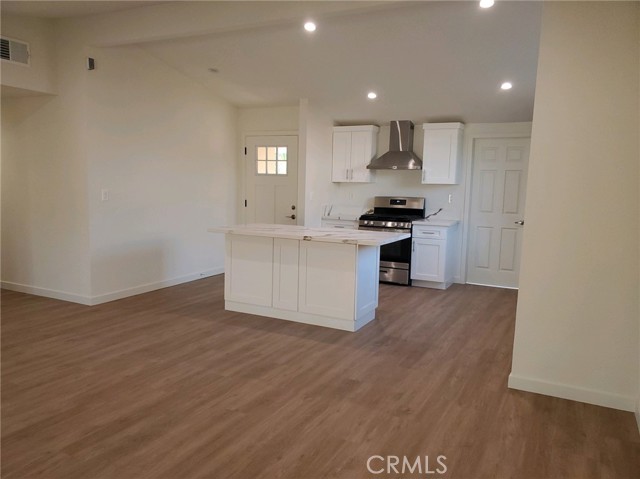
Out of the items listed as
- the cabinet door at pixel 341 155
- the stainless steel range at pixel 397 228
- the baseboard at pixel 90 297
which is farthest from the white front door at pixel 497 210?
the baseboard at pixel 90 297

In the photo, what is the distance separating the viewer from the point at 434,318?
181 inches

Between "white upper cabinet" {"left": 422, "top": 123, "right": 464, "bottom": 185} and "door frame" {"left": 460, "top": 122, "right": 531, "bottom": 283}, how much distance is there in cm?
14

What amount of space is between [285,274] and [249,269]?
0.42 meters

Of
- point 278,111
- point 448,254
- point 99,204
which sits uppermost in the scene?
point 278,111

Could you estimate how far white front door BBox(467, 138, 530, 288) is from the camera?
19.5ft

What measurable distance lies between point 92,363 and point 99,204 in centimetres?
206

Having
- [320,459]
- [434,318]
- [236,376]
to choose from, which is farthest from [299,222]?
[320,459]

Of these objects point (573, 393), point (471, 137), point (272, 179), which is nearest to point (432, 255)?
point (471, 137)

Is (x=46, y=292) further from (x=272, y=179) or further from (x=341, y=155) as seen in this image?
(x=341, y=155)

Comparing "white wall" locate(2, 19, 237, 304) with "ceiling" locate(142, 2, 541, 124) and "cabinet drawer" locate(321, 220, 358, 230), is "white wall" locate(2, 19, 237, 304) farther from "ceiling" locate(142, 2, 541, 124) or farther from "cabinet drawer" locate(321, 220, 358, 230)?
"cabinet drawer" locate(321, 220, 358, 230)

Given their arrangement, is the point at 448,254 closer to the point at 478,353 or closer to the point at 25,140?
the point at 478,353

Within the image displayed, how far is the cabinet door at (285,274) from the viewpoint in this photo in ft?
13.9

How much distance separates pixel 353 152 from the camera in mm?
6566

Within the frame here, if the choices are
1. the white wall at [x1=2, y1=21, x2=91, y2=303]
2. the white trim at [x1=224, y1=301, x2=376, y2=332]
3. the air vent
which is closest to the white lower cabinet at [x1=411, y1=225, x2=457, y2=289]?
the white trim at [x1=224, y1=301, x2=376, y2=332]
